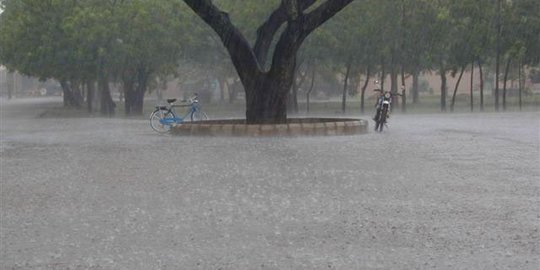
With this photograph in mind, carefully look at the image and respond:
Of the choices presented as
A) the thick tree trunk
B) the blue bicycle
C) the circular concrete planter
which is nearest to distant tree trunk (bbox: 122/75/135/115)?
the blue bicycle

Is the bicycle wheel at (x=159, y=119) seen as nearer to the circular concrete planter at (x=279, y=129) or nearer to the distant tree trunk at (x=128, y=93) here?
the circular concrete planter at (x=279, y=129)

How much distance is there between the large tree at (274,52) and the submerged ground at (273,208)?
17.8 ft

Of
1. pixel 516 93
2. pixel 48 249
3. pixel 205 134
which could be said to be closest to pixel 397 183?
pixel 48 249

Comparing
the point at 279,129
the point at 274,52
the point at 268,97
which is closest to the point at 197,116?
the point at 268,97

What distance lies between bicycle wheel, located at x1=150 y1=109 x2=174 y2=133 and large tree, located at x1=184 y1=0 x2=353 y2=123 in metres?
2.86

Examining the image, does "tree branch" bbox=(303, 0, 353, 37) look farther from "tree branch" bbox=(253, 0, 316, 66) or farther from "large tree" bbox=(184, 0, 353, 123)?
"tree branch" bbox=(253, 0, 316, 66)

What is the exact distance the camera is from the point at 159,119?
75.8 ft

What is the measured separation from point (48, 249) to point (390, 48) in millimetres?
37805

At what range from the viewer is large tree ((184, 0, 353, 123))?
20188 mm

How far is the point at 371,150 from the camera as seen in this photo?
15.5m

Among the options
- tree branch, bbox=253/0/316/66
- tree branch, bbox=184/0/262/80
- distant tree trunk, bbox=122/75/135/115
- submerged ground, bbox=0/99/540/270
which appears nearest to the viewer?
submerged ground, bbox=0/99/540/270

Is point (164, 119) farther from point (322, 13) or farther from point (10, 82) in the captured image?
point (10, 82)

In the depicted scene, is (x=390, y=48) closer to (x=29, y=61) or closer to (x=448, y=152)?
(x=29, y=61)

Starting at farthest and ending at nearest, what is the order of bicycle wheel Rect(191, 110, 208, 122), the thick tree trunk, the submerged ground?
1. bicycle wheel Rect(191, 110, 208, 122)
2. the thick tree trunk
3. the submerged ground
